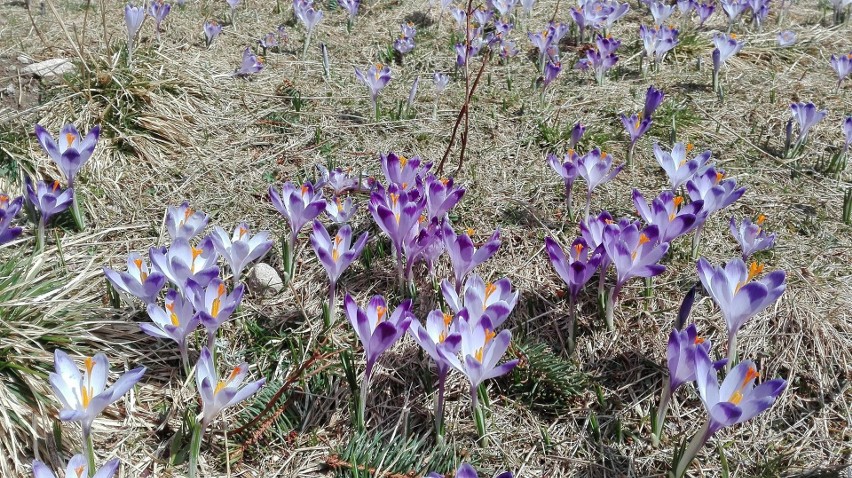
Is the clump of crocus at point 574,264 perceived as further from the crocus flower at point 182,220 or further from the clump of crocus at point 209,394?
the crocus flower at point 182,220

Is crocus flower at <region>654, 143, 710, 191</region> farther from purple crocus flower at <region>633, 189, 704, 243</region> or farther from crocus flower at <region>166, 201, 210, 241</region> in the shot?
crocus flower at <region>166, 201, 210, 241</region>

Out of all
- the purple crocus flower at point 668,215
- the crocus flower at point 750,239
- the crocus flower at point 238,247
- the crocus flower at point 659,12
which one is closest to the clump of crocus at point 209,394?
the crocus flower at point 238,247

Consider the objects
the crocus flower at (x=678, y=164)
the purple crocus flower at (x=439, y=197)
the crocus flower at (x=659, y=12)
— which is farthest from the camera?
the crocus flower at (x=659, y=12)

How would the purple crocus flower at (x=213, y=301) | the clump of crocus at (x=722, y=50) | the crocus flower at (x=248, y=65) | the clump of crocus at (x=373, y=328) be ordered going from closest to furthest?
the clump of crocus at (x=373, y=328), the purple crocus flower at (x=213, y=301), the clump of crocus at (x=722, y=50), the crocus flower at (x=248, y=65)

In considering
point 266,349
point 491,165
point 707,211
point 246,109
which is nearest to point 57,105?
point 246,109

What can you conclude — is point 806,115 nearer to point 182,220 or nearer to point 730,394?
point 730,394

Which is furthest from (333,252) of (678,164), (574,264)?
(678,164)

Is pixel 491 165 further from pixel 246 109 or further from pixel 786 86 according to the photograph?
pixel 786 86
